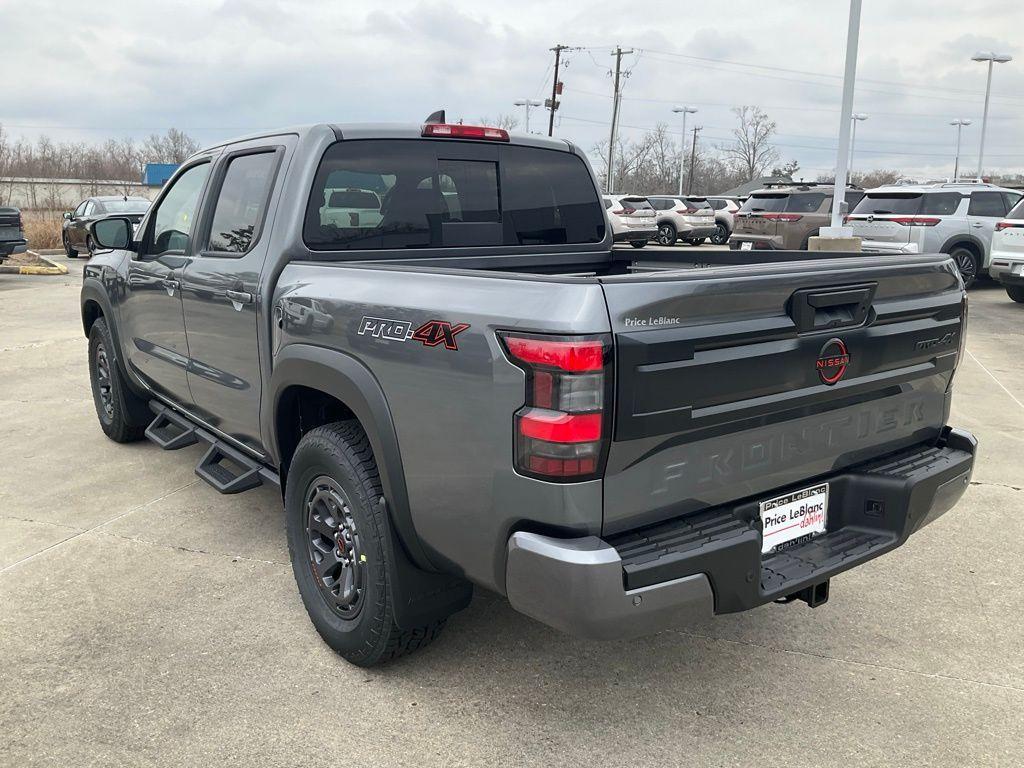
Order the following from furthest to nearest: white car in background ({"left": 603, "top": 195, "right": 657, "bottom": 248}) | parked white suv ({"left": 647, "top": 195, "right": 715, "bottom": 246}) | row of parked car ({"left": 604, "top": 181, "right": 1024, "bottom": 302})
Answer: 1. parked white suv ({"left": 647, "top": 195, "right": 715, "bottom": 246})
2. white car in background ({"left": 603, "top": 195, "right": 657, "bottom": 248})
3. row of parked car ({"left": 604, "top": 181, "right": 1024, "bottom": 302})

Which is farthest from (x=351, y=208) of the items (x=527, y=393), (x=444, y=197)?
(x=527, y=393)

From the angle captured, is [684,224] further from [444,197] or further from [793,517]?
[793,517]

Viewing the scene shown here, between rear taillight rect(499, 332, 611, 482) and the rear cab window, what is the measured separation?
1.54 meters

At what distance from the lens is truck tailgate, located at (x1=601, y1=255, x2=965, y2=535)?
7.48 ft

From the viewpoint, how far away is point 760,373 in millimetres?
2490

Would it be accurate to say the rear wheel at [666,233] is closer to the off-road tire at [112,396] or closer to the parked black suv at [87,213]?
the parked black suv at [87,213]

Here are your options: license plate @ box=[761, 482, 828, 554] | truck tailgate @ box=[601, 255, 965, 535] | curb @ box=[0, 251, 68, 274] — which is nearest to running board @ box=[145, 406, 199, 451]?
truck tailgate @ box=[601, 255, 965, 535]

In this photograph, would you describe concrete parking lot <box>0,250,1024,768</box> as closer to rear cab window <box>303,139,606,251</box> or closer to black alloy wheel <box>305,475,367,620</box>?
black alloy wheel <box>305,475,367,620</box>

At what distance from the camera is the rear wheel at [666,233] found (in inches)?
1053

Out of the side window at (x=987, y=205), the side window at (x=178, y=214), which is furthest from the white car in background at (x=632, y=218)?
the side window at (x=178, y=214)

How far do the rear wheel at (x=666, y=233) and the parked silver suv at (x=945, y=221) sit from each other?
11210 millimetres

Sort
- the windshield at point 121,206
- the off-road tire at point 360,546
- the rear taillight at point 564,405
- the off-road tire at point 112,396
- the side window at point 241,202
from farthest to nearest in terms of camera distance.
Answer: the windshield at point 121,206 < the off-road tire at point 112,396 < the side window at point 241,202 < the off-road tire at point 360,546 < the rear taillight at point 564,405

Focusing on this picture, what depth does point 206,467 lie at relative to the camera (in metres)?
4.24

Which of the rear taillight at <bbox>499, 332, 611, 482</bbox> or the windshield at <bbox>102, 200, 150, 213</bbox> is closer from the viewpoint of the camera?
the rear taillight at <bbox>499, 332, 611, 482</bbox>
